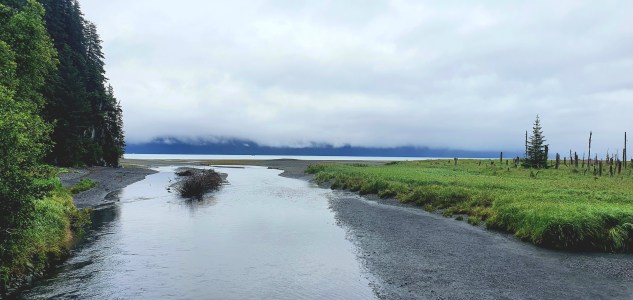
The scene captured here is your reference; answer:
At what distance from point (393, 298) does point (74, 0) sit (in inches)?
4119

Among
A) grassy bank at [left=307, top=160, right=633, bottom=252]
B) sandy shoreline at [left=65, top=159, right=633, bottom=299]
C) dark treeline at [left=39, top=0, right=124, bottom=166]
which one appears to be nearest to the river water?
sandy shoreline at [left=65, top=159, right=633, bottom=299]

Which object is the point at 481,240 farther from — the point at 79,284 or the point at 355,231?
the point at 79,284

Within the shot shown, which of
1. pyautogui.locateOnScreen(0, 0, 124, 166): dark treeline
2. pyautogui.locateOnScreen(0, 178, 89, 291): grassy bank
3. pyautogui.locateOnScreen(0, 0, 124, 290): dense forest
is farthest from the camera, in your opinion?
pyautogui.locateOnScreen(0, 0, 124, 166): dark treeline

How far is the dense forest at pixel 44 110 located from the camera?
13609mm

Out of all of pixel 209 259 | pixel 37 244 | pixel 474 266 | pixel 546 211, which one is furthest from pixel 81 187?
pixel 546 211

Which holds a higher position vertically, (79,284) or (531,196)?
(531,196)

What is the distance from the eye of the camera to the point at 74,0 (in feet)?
302

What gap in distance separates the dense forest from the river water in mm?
2958

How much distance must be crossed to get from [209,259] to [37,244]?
7.47 m

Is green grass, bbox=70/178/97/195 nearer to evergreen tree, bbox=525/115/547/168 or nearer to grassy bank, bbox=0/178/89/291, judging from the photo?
grassy bank, bbox=0/178/89/291

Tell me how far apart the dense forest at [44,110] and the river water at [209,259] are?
2.96 m

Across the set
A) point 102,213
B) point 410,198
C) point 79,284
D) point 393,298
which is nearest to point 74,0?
point 102,213

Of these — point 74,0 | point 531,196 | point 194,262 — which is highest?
point 74,0

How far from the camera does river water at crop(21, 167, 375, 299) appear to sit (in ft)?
51.6
